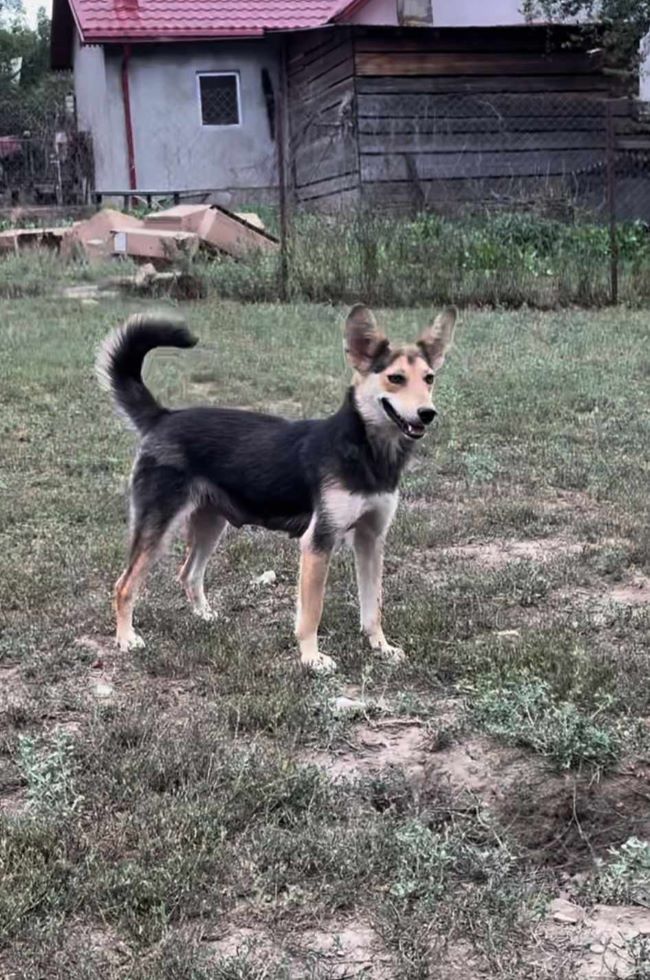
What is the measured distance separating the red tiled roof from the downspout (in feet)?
2.05

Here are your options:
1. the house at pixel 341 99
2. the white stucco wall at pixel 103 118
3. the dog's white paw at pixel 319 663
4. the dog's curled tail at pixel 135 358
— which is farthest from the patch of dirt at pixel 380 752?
the white stucco wall at pixel 103 118

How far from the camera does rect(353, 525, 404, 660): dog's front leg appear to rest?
434cm

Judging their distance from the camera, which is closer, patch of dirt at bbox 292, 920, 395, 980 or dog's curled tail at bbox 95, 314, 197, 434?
patch of dirt at bbox 292, 920, 395, 980

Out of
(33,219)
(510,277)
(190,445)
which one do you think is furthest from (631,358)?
(33,219)

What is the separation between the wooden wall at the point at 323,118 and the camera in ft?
64.4

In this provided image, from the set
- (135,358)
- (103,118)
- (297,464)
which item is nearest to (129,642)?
(297,464)

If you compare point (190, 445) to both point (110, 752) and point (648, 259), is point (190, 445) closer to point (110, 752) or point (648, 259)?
point (110, 752)

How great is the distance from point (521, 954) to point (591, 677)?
1513 millimetres

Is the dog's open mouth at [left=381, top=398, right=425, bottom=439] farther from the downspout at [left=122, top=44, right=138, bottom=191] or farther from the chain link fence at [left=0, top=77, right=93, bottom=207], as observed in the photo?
the chain link fence at [left=0, top=77, right=93, bottom=207]

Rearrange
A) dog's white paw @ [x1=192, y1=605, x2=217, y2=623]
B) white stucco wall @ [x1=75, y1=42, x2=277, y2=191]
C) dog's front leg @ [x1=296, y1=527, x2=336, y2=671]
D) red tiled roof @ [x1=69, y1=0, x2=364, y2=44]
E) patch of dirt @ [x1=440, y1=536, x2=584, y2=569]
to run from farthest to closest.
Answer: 1. white stucco wall @ [x1=75, y1=42, x2=277, y2=191]
2. red tiled roof @ [x1=69, y1=0, x2=364, y2=44]
3. patch of dirt @ [x1=440, y1=536, x2=584, y2=569]
4. dog's white paw @ [x1=192, y1=605, x2=217, y2=623]
5. dog's front leg @ [x1=296, y1=527, x2=336, y2=671]

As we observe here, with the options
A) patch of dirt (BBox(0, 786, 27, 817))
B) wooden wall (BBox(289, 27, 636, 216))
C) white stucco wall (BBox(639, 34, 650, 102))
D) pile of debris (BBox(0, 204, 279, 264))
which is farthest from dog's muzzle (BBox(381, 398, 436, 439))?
white stucco wall (BBox(639, 34, 650, 102))

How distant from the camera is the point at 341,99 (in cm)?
1992

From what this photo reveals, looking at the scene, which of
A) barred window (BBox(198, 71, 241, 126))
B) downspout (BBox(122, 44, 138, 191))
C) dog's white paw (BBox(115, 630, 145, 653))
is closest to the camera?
dog's white paw (BBox(115, 630, 145, 653))

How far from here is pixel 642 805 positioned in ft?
10.2
